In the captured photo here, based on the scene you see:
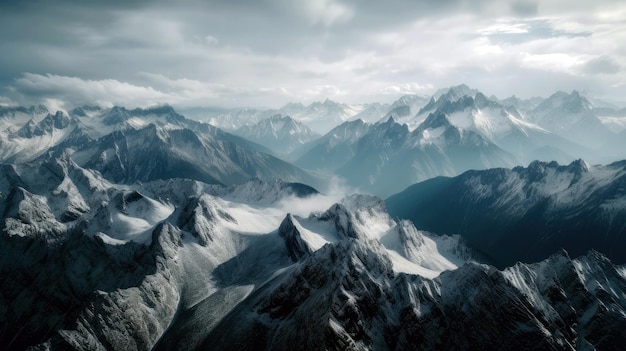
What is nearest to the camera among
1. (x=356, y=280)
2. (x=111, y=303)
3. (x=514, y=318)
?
(x=514, y=318)

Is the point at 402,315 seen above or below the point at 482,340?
above

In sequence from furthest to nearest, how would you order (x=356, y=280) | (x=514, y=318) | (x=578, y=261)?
(x=578, y=261) → (x=356, y=280) → (x=514, y=318)

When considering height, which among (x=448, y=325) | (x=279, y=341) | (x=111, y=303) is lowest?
(x=448, y=325)

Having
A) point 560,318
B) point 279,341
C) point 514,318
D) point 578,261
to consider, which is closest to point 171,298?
point 279,341

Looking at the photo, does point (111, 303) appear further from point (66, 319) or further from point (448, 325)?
point (448, 325)

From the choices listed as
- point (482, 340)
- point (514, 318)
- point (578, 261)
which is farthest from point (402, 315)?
point (578, 261)

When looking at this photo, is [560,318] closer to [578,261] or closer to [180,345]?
[578,261]

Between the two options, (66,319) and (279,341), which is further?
(66,319)

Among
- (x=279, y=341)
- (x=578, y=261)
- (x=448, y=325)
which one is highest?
(x=279, y=341)

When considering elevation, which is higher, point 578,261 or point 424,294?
point 424,294
